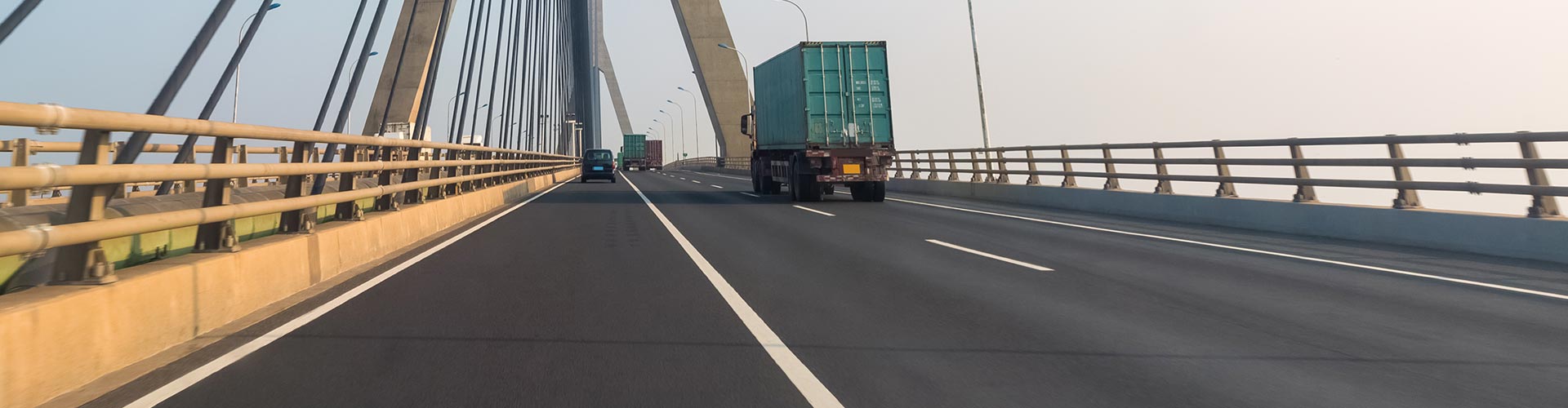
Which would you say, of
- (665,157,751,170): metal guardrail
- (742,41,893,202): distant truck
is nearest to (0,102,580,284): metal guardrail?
(742,41,893,202): distant truck

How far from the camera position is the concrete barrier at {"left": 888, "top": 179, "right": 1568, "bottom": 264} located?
9.80 meters

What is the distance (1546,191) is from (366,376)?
10.6 meters

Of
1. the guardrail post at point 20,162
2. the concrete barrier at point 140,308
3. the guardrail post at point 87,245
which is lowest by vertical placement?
the concrete barrier at point 140,308

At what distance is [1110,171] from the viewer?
62.7ft

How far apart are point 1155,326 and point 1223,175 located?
9.98 meters

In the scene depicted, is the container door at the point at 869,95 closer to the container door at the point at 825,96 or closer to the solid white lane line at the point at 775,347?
the container door at the point at 825,96

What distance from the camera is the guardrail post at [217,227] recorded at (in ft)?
21.2

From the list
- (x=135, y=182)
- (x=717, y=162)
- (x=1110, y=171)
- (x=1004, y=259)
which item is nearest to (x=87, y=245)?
(x=135, y=182)

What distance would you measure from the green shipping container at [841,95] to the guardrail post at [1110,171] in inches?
190

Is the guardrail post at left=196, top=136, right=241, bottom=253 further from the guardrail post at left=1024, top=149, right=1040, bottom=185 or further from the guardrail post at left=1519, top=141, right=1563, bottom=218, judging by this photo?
the guardrail post at left=1024, top=149, right=1040, bottom=185

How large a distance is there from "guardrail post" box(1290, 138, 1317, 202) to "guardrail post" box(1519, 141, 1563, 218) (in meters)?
3.17

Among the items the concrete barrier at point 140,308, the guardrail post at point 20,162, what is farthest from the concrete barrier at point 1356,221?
the guardrail post at point 20,162

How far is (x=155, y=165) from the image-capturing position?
5547 millimetres

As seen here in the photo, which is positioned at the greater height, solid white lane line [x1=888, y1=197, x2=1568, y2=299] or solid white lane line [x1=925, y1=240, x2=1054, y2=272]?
solid white lane line [x1=925, y1=240, x2=1054, y2=272]
